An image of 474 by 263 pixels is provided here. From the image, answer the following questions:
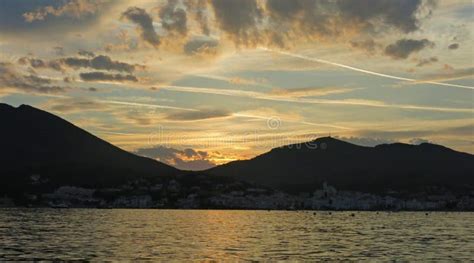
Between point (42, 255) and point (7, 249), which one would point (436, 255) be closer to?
point (42, 255)

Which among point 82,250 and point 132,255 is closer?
point 132,255

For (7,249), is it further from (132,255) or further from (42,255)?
(132,255)

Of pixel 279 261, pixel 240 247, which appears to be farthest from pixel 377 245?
pixel 279 261

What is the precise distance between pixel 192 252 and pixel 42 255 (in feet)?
90.3

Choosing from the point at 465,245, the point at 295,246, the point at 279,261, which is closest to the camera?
the point at 279,261

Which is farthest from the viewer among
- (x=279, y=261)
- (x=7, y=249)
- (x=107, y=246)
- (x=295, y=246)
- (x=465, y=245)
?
(x=465, y=245)

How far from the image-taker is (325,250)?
12419 centimetres

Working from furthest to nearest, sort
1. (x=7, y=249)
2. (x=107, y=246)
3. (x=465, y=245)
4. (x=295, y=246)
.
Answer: (x=465, y=245)
(x=295, y=246)
(x=107, y=246)
(x=7, y=249)

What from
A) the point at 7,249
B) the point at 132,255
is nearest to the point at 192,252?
the point at 132,255

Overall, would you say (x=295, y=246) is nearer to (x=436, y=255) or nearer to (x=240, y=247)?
(x=240, y=247)

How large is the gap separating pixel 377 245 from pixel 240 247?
33770 mm

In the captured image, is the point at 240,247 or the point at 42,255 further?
the point at 240,247

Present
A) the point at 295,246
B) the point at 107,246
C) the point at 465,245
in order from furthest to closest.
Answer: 1. the point at 465,245
2. the point at 295,246
3. the point at 107,246

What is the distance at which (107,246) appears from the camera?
123625 mm
